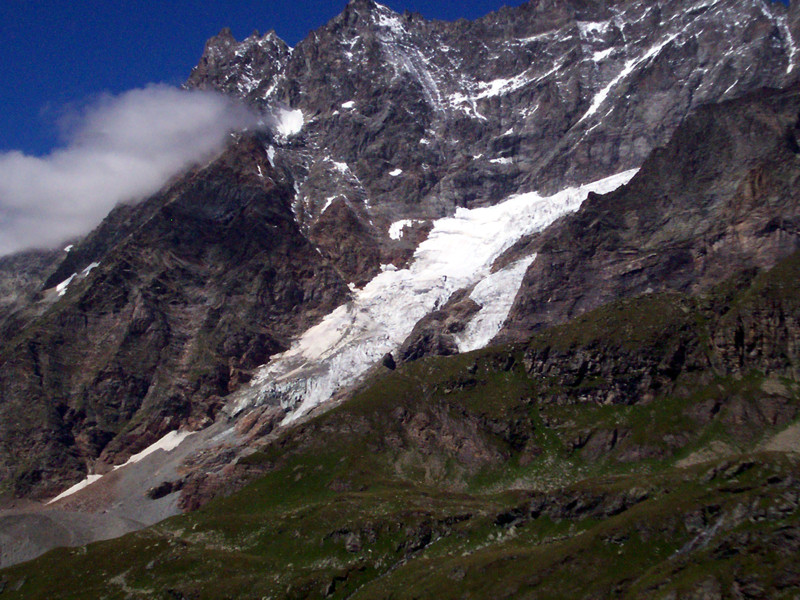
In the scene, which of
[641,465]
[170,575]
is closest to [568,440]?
[641,465]

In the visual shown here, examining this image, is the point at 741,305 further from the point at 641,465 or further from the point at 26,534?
the point at 26,534

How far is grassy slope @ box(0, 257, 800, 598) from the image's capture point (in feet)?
272

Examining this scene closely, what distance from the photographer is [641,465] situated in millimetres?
132875

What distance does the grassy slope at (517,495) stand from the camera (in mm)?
82812

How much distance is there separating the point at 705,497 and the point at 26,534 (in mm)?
150671

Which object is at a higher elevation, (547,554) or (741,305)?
(741,305)

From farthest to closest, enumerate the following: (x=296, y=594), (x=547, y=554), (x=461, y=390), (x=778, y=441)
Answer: (x=461, y=390)
(x=778, y=441)
(x=296, y=594)
(x=547, y=554)

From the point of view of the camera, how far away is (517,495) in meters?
131

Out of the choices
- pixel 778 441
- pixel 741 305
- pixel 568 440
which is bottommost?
pixel 778 441

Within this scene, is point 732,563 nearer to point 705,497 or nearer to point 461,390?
point 705,497

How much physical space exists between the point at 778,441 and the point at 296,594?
77.9 metres

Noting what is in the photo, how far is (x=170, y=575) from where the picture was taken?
382ft

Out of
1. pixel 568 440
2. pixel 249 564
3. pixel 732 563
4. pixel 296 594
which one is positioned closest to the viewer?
pixel 732 563

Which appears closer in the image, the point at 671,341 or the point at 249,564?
the point at 249,564
